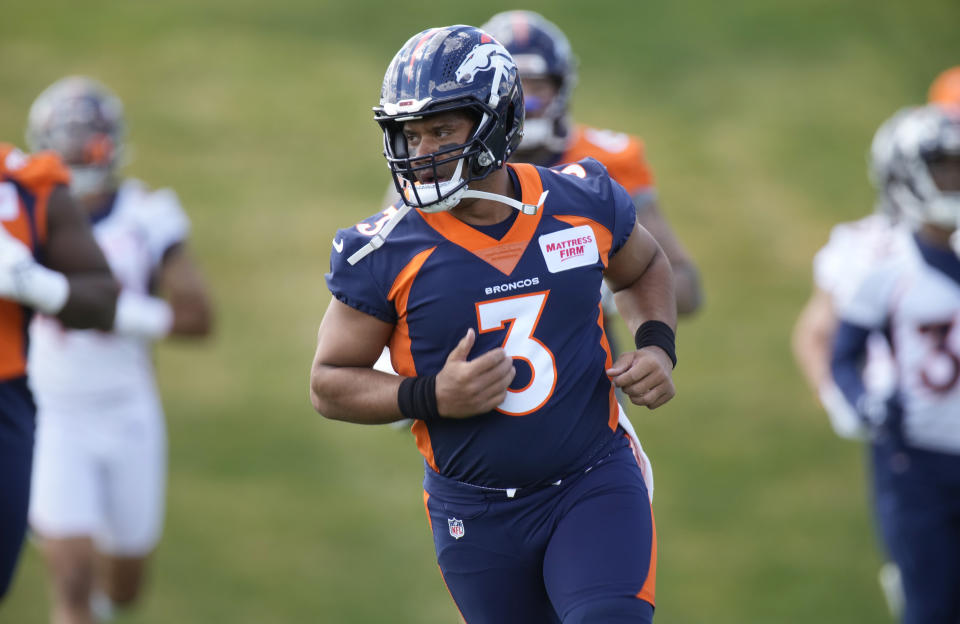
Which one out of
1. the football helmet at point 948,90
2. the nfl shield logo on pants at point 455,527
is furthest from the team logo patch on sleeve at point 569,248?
the football helmet at point 948,90

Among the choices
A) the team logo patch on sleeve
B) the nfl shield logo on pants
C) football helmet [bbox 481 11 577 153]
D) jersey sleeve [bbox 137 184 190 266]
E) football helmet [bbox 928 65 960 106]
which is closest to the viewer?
the team logo patch on sleeve

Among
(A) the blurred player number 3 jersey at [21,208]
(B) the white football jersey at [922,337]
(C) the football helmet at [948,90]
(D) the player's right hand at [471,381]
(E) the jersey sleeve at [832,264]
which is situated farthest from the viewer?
(C) the football helmet at [948,90]

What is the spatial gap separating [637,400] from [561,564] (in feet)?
1.47

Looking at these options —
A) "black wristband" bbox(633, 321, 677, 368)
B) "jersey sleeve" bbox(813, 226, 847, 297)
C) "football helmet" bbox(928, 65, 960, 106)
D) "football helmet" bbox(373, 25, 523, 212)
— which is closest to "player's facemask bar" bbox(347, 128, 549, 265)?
"football helmet" bbox(373, 25, 523, 212)

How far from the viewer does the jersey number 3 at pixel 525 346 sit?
3059 millimetres

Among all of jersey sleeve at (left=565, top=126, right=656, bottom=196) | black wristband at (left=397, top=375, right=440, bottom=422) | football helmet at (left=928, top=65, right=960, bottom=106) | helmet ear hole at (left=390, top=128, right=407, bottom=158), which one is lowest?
football helmet at (left=928, top=65, right=960, bottom=106)

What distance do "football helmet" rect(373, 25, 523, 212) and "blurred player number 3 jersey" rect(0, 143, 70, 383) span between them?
1.58 m

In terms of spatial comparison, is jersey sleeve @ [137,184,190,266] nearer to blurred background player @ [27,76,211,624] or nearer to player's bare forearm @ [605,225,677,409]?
blurred background player @ [27,76,211,624]

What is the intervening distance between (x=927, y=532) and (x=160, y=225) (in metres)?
3.90

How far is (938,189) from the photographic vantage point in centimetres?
512

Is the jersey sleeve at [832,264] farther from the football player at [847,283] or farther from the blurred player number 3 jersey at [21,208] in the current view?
the blurred player number 3 jersey at [21,208]

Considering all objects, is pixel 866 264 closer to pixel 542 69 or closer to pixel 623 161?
pixel 623 161

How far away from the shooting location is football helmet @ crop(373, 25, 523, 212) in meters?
2.97

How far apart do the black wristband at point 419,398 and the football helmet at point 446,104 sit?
1.38 feet
